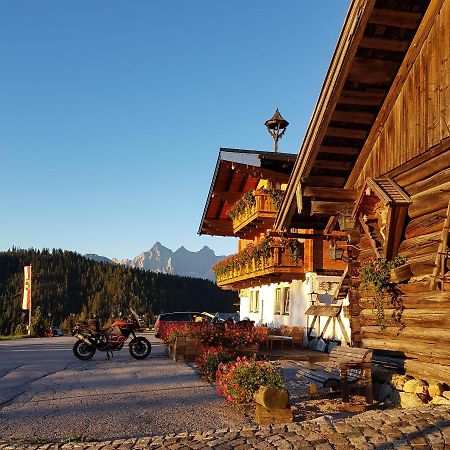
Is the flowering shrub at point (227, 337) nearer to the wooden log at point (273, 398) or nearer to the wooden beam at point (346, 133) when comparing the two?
the wooden beam at point (346, 133)

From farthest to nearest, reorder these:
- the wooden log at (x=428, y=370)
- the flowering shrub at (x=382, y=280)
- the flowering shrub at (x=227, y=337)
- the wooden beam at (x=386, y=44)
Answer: the flowering shrub at (x=227, y=337)
the flowering shrub at (x=382, y=280)
the wooden beam at (x=386, y=44)
the wooden log at (x=428, y=370)

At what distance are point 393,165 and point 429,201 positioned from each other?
1.29m

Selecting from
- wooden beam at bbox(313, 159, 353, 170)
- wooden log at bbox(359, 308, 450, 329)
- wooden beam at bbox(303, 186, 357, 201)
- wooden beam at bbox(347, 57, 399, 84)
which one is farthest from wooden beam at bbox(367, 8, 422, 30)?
wooden log at bbox(359, 308, 450, 329)

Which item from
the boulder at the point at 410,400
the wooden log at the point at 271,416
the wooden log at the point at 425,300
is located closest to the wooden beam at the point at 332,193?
the wooden log at the point at 425,300

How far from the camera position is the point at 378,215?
10984 mm

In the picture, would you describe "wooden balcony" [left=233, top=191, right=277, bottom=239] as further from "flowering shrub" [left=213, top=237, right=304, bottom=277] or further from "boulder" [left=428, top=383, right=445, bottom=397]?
"boulder" [left=428, top=383, right=445, bottom=397]

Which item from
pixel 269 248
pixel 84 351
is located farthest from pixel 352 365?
pixel 269 248

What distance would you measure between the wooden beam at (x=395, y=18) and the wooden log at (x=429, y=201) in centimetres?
289

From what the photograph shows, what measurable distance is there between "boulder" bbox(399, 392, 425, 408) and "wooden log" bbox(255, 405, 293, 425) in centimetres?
213

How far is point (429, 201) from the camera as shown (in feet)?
30.2

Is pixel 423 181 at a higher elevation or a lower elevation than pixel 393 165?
lower

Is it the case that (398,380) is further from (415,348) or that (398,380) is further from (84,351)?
(84,351)

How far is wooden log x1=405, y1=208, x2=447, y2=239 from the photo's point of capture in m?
8.88

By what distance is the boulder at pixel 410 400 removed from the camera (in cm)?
870
